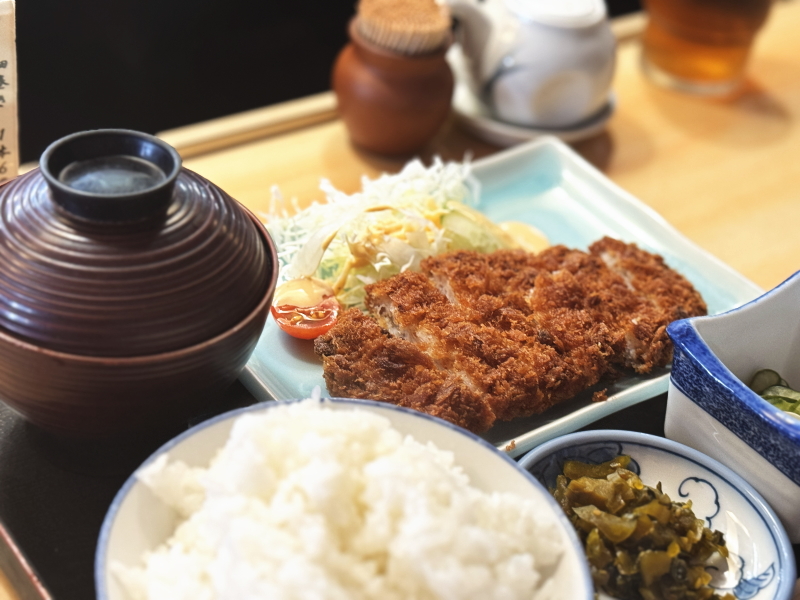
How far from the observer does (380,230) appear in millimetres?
2471

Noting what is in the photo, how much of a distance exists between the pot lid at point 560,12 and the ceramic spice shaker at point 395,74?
0.30 m

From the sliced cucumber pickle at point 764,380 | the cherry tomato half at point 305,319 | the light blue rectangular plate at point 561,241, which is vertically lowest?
the light blue rectangular plate at point 561,241

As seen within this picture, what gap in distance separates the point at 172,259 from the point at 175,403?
0.97 ft

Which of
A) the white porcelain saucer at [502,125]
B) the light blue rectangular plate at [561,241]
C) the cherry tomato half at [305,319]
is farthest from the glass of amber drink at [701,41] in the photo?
the cherry tomato half at [305,319]

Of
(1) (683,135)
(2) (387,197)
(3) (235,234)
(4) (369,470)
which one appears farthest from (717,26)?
(4) (369,470)

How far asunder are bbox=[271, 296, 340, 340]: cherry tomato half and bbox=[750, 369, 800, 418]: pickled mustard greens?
108 cm

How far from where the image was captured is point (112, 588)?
124 cm

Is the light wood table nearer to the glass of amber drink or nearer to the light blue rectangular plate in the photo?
the glass of amber drink

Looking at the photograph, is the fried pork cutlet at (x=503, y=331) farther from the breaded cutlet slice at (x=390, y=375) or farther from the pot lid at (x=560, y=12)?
the pot lid at (x=560, y=12)

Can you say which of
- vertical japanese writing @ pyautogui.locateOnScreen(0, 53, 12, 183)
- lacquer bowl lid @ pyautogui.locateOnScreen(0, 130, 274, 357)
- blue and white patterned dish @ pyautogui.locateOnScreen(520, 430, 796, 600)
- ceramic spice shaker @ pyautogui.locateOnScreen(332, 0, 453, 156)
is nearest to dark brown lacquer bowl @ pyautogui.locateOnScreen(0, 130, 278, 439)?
lacquer bowl lid @ pyautogui.locateOnScreen(0, 130, 274, 357)

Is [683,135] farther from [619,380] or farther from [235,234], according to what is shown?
[235,234]

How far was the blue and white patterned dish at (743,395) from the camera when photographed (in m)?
1.57

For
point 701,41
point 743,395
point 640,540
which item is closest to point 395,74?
point 701,41

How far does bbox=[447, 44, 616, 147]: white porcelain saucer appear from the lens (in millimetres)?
3250
